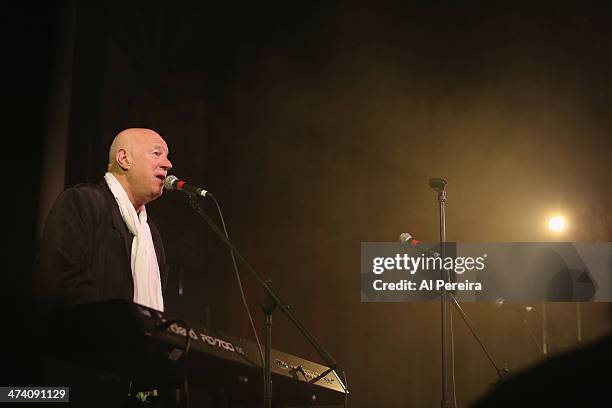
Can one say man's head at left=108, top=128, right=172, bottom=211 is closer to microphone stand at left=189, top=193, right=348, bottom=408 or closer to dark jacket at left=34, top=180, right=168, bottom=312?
dark jacket at left=34, top=180, right=168, bottom=312

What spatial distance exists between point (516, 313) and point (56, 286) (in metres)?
3.96

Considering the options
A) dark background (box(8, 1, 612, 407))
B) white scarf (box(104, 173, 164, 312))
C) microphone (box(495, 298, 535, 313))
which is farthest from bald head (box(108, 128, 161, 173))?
microphone (box(495, 298, 535, 313))

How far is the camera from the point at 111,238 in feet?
7.45

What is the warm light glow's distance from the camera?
A: 201 inches

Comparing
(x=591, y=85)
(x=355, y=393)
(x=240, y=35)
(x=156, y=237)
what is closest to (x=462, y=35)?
(x=591, y=85)

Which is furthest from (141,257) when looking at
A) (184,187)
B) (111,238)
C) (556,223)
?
(556,223)

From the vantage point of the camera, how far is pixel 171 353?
1.61 meters

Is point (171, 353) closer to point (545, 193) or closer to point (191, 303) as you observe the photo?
point (191, 303)

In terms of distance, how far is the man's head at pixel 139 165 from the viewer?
8.33ft

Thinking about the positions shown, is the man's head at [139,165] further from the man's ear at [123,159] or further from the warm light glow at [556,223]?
the warm light glow at [556,223]

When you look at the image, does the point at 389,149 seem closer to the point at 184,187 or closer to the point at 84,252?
the point at 184,187

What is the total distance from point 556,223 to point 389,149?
1380 millimetres
